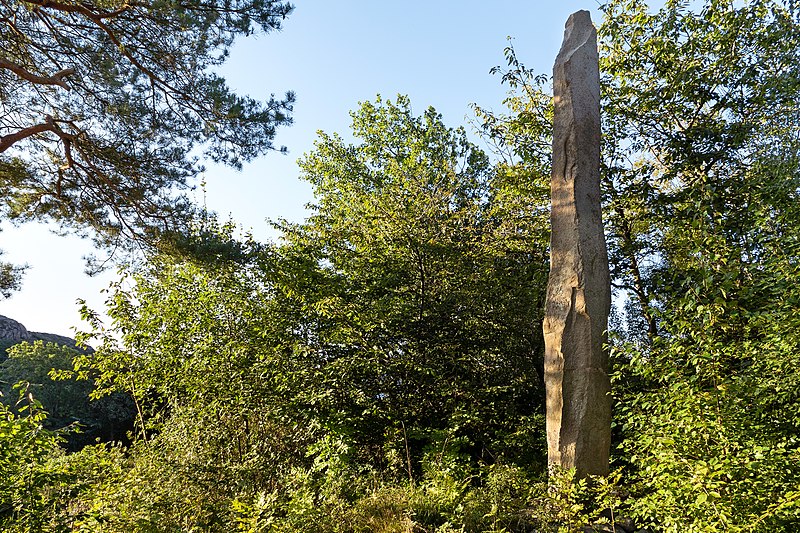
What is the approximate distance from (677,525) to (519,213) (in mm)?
4139

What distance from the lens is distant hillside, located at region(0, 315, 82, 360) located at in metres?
14.5

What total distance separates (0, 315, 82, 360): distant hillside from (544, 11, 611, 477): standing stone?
45.1ft

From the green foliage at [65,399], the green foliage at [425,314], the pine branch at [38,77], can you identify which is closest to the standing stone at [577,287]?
the green foliage at [425,314]

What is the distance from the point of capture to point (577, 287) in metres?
4.74

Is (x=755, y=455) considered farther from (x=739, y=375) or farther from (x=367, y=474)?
(x=367, y=474)

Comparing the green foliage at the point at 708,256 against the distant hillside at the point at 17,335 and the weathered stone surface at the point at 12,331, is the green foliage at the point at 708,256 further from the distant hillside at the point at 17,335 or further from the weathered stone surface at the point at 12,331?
the weathered stone surface at the point at 12,331

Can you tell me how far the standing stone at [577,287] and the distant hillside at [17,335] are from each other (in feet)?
45.1

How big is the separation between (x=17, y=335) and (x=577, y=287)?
50.9 ft

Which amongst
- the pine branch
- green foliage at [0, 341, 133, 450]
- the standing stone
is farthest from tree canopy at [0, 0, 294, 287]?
green foliage at [0, 341, 133, 450]

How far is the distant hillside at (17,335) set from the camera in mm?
14484

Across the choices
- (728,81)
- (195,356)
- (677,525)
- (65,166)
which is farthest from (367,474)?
(728,81)

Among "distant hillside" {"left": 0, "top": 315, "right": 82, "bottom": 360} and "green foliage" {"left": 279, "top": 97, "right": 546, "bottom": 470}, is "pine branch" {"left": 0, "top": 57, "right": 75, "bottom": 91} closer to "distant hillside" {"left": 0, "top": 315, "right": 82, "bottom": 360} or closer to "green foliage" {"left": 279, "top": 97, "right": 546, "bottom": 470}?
Result: "green foliage" {"left": 279, "top": 97, "right": 546, "bottom": 470}

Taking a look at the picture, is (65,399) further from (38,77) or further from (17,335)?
(38,77)

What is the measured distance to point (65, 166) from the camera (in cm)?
639
